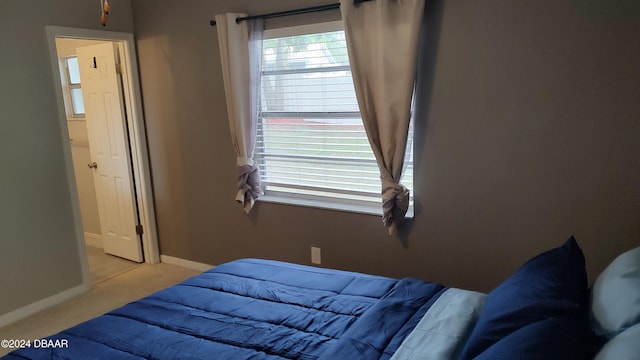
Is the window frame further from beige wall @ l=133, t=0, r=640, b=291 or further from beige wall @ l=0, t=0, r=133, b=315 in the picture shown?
beige wall @ l=133, t=0, r=640, b=291

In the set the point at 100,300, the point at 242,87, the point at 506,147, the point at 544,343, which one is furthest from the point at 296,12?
the point at 100,300

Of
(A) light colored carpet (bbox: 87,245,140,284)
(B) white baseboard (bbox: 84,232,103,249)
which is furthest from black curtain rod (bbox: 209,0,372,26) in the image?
(B) white baseboard (bbox: 84,232,103,249)

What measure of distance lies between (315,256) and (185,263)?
145 centimetres

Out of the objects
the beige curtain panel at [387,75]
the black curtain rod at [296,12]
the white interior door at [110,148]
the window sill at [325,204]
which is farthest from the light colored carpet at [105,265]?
the beige curtain panel at [387,75]

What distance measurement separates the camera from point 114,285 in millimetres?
3754

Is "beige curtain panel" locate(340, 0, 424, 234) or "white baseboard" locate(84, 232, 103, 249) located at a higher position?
"beige curtain panel" locate(340, 0, 424, 234)

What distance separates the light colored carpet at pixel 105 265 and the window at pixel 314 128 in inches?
66.0

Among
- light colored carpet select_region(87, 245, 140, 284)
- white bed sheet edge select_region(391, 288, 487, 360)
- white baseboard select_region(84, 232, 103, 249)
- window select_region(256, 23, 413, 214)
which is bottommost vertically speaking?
light colored carpet select_region(87, 245, 140, 284)

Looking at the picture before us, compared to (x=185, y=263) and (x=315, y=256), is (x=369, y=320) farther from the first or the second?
(x=185, y=263)

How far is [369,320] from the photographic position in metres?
1.73

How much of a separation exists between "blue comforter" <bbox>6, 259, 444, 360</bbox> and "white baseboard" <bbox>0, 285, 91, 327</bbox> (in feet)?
5.92

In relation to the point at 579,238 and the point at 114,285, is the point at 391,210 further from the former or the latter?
the point at 114,285

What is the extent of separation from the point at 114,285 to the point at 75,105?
6.99ft

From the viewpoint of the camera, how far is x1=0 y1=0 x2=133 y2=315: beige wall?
3.09 m
